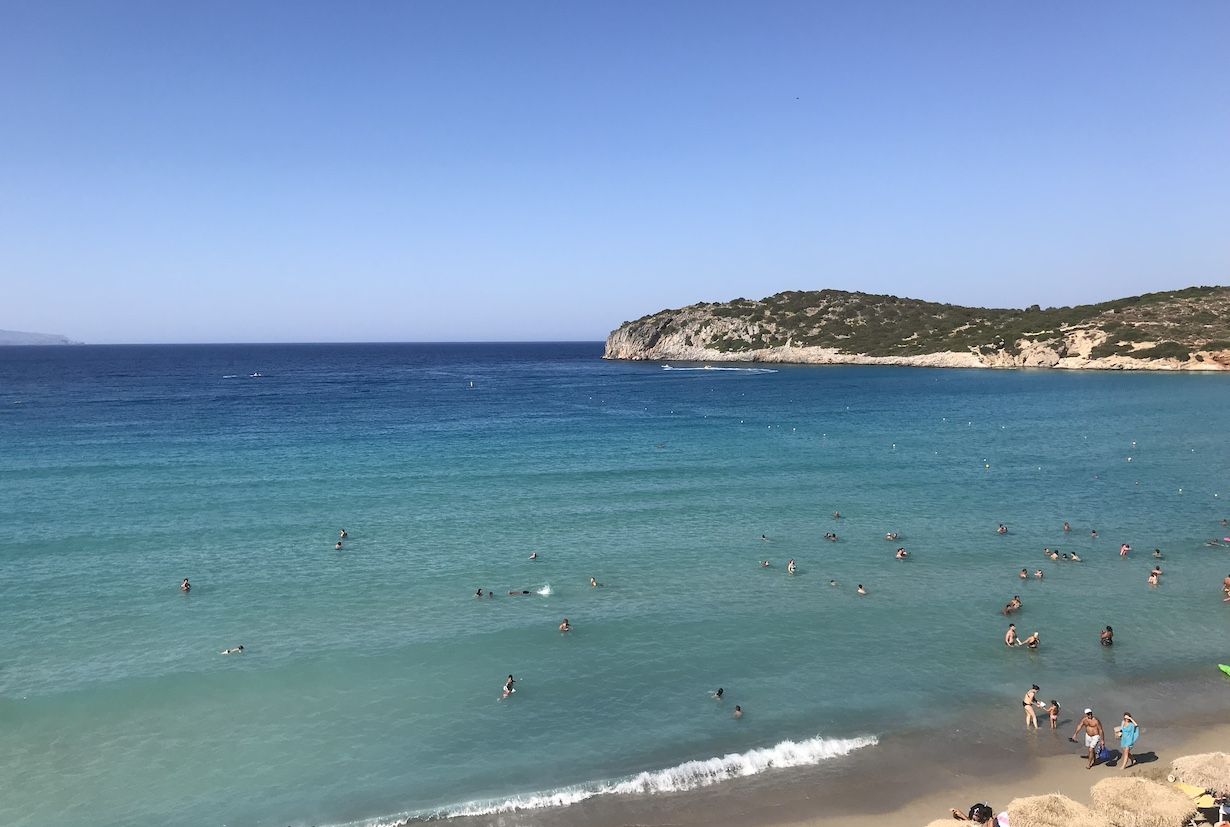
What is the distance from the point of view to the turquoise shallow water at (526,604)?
18031mm

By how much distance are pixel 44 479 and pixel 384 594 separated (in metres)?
31.5

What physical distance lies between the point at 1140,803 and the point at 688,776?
9.10 metres

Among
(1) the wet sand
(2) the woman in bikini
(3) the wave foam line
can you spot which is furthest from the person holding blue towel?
(3) the wave foam line

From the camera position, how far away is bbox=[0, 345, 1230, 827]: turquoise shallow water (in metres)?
18.0

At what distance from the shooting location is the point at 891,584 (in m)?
28.9

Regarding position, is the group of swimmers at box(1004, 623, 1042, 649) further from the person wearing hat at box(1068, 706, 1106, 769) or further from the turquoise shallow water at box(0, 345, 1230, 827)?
the person wearing hat at box(1068, 706, 1106, 769)

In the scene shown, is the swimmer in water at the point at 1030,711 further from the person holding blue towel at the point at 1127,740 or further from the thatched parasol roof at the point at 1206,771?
the thatched parasol roof at the point at 1206,771

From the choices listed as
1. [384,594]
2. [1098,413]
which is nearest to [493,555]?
[384,594]

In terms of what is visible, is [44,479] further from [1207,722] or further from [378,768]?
[1207,722]

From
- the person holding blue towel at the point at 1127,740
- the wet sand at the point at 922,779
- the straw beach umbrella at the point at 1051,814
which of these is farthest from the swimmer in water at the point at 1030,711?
the straw beach umbrella at the point at 1051,814

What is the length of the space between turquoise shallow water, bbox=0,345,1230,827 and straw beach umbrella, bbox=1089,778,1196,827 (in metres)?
5.52

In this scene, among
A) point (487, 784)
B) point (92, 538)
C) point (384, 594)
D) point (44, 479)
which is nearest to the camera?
point (487, 784)

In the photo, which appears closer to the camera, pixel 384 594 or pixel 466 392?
pixel 384 594

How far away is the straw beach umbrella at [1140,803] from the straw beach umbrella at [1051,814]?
0.37 metres
